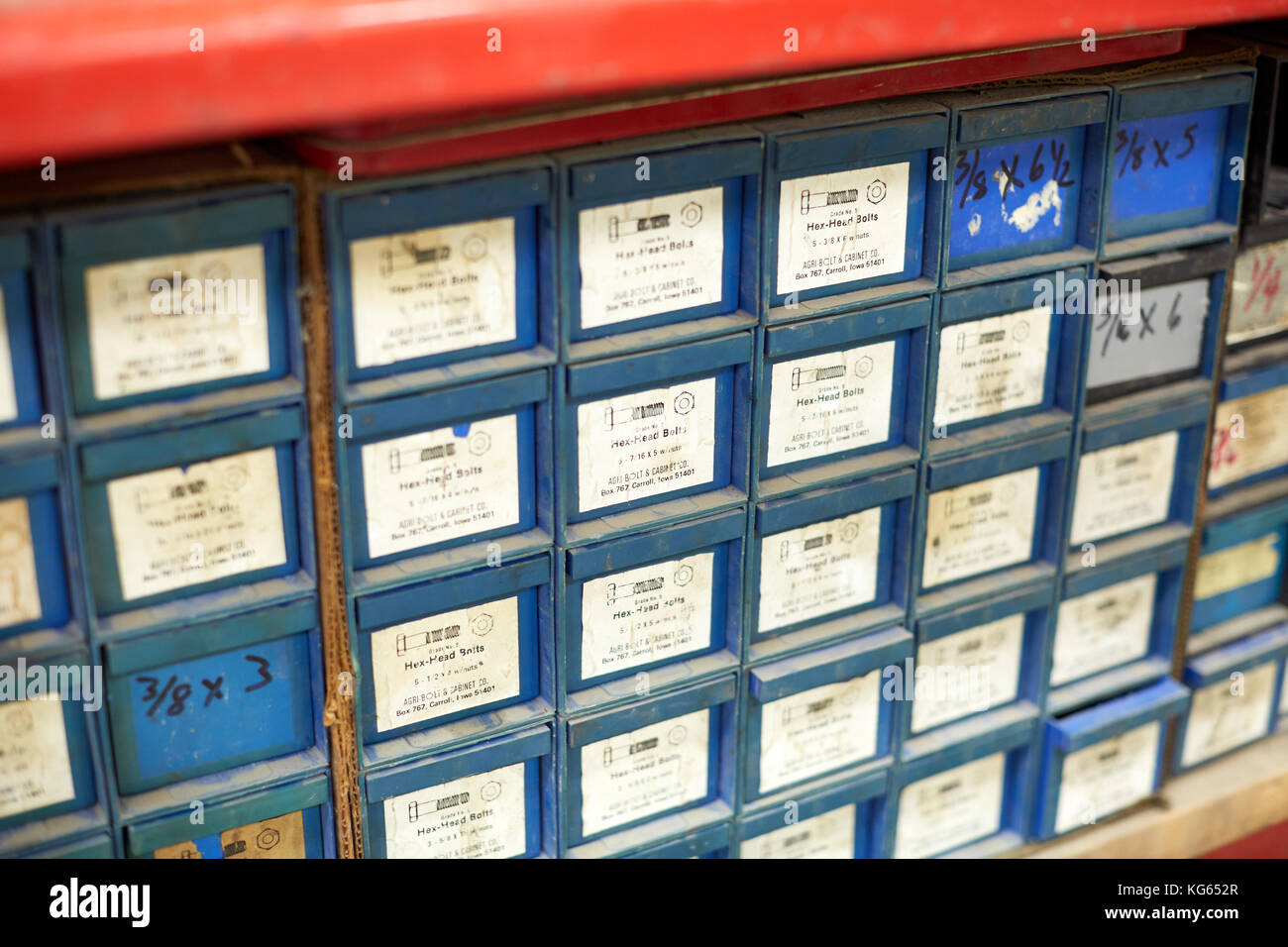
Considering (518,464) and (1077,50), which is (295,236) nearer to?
(518,464)

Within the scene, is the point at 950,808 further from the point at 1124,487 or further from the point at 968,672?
the point at 1124,487

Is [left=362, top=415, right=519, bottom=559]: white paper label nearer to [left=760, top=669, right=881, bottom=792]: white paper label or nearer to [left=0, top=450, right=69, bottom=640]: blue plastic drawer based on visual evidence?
[left=0, top=450, right=69, bottom=640]: blue plastic drawer

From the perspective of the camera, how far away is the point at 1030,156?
251 centimetres

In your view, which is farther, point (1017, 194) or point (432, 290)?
point (1017, 194)

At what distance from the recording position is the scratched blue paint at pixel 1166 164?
260cm

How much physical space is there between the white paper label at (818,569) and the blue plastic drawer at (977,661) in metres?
0.17

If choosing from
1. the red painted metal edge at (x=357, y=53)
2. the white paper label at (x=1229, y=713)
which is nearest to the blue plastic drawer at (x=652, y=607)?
the red painted metal edge at (x=357, y=53)

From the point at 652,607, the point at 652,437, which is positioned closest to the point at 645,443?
the point at 652,437

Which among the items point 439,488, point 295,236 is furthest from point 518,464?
point 295,236

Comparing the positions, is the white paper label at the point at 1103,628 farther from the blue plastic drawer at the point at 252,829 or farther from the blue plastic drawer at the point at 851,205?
the blue plastic drawer at the point at 252,829

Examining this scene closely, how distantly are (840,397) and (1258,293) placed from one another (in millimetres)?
986

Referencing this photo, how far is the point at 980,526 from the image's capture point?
275 cm

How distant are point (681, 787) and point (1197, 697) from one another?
4.09ft

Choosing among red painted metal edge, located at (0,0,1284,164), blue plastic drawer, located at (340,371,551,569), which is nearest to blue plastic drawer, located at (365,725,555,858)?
blue plastic drawer, located at (340,371,551,569)
